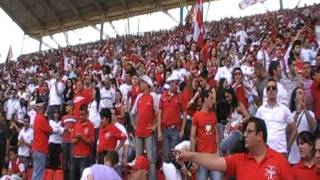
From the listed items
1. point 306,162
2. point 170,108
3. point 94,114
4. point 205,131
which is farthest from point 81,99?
point 306,162

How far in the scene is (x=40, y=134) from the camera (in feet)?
34.9

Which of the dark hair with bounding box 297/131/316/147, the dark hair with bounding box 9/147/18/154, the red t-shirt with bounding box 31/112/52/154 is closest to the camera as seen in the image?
the dark hair with bounding box 297/131/316/147

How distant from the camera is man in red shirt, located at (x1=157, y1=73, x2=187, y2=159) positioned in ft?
32.2

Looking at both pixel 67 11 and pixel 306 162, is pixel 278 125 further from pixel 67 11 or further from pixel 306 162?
pixel 67 11

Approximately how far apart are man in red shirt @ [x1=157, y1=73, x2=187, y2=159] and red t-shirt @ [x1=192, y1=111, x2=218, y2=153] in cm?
147

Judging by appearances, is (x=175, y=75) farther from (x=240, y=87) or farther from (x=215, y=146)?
(x=215, y=146)

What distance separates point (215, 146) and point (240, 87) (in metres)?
1.90

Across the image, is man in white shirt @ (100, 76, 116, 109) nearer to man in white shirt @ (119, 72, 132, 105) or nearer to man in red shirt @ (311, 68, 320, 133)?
man in white shirt @ (119, 72, 132, 105)

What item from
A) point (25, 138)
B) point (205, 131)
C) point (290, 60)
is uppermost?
point (290, 60)

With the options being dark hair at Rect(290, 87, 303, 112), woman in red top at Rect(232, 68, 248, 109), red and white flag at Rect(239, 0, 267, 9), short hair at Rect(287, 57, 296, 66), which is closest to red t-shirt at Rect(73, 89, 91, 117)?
woman in red top at Rect(232, 68, 248, 109)

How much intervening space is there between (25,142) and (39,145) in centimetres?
112

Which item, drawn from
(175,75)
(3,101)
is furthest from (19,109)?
(175,75)

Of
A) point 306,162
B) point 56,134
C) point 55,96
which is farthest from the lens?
point 55,96

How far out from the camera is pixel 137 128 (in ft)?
32.1
